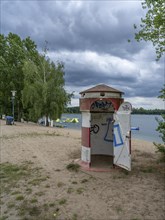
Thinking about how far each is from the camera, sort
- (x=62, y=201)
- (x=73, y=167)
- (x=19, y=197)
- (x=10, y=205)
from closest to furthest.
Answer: (x=10, y=205)
(x=62, y=201)
(x=19, y=197)
(x=73, y=167)

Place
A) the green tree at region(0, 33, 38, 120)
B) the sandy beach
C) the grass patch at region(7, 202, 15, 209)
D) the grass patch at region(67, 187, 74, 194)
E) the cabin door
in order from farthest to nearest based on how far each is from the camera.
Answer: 1. the green tree at region(0, 33, 38, 120)
2. the cabin door
3. the grass patch at region(67, 187, 74, 194)
4. the grass patch at region(7, 202, 15, 209)
5. the sandy beach

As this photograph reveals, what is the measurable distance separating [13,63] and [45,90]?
10147 millimetres

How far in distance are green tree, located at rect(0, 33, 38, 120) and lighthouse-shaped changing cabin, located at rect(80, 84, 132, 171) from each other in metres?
23.3

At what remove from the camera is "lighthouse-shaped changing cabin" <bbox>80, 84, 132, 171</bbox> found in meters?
6.85

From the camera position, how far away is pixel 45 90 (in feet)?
81.0

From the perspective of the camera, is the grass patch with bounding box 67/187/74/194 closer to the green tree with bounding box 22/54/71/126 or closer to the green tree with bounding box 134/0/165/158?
the green tree with bounding box 134/0/165/158

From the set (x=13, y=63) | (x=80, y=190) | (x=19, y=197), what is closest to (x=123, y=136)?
(x=80, y=190)

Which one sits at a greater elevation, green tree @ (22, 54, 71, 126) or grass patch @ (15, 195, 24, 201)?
green tree @ (22, 54, 71, 126)

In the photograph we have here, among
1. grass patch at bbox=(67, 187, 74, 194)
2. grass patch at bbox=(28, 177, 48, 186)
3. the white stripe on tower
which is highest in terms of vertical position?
the white stripe on tower

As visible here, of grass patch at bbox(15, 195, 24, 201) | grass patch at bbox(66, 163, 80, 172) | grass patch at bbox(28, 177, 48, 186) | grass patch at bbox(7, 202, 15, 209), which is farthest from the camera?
grass patch at bbox(66, 163, 80, 172)

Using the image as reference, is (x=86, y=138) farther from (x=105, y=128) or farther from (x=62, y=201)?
(x=62, y=201)

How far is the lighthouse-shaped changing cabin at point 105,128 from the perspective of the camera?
6852 millimetres

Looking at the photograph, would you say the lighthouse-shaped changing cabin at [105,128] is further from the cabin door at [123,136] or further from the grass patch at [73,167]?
the grass patch at [73,167]

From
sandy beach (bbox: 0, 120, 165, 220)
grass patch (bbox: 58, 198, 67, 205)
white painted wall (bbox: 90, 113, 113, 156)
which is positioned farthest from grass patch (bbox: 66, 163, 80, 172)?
grass patch (bbox: 58, 198, 67, 205)
